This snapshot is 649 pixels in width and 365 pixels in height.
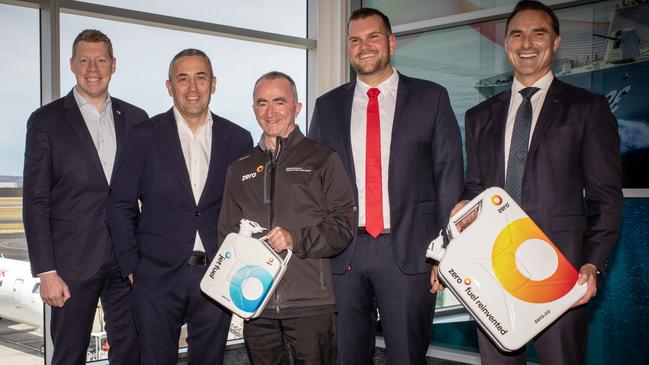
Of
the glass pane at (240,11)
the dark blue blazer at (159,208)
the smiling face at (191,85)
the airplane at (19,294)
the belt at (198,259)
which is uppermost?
the glass pane at (240,11)

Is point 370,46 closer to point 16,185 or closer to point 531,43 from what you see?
point 531,43

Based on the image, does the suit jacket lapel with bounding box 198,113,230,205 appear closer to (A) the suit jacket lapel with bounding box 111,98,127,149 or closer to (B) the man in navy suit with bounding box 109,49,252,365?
(B) the man in navy suit with bounding box 109,49,252,365

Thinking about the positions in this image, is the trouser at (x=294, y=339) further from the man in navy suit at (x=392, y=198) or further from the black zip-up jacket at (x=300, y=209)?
the man in navy suit at (x=392, y=198)

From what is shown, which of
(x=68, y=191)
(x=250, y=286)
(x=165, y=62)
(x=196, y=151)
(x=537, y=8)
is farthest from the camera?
(x=165, y=62)

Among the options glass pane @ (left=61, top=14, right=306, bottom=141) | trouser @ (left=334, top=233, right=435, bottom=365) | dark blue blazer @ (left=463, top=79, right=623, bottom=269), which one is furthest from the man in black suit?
glass pane @ (left=61, top=14, right=306, bottom=141)

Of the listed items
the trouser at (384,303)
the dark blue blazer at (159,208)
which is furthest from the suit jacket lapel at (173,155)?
the trouser at (384,303)

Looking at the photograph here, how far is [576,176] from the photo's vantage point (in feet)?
7.29

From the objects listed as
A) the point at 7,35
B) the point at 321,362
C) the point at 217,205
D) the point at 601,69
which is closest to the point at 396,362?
the point at 321,362

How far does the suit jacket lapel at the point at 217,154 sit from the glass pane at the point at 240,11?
198cm

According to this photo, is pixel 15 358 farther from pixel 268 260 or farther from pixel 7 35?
pixel 268 260

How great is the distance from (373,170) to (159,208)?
0.83 m

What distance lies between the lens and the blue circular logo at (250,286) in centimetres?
221

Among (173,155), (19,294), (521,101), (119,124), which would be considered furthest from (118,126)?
(521,101)

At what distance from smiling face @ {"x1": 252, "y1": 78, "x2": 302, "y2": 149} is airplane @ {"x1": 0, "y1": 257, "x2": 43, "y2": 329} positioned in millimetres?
2318
